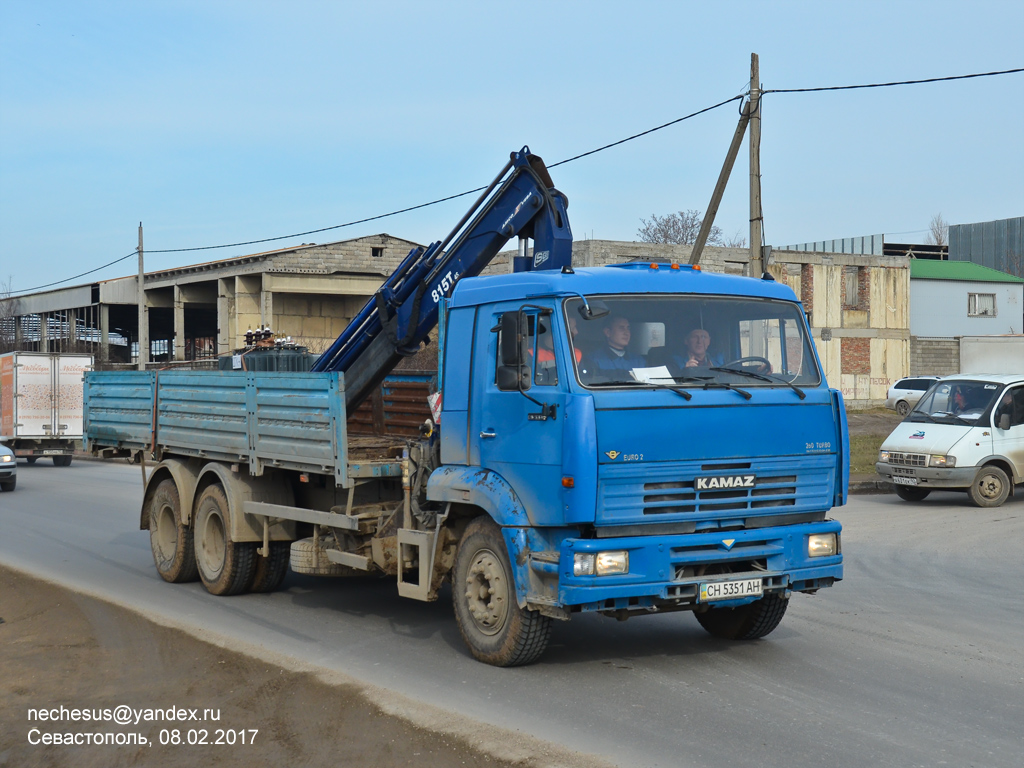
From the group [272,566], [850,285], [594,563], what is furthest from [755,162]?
[850,285]

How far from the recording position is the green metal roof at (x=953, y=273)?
4862 centimetres

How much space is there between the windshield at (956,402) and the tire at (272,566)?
11.2 m

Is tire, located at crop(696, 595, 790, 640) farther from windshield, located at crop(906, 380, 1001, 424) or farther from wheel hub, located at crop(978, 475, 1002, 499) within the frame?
windshield, located at crop(906, 380, 1001, 424)

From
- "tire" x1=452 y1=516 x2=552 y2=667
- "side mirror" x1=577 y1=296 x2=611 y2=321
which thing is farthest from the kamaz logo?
"tire" x1=452 y1=516 x2=552 y2=667

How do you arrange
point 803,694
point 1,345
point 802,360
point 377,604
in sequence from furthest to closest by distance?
1. point 1,345
2. point 377,604
3. point 802,360
4. point 803,694

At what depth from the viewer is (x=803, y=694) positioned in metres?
6.37

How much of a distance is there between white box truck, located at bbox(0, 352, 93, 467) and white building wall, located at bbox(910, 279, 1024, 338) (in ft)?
118

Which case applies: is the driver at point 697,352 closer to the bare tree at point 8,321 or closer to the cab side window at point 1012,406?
the cab side window at point 1012,406

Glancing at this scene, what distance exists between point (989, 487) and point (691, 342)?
458 inches

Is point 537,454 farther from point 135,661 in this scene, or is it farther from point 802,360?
point 135,661

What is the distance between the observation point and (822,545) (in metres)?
7.10

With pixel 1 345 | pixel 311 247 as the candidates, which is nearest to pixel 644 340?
pixel 311 247

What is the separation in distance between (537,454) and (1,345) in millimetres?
60341

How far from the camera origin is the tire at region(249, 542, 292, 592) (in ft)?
32.7
